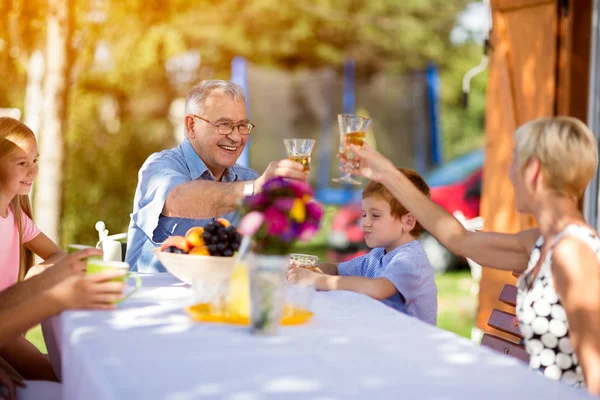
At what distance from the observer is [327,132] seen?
13.7 m

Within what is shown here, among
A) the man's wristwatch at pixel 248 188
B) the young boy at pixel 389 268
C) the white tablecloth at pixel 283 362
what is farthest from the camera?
the man's wristwatch at pixel 248 188

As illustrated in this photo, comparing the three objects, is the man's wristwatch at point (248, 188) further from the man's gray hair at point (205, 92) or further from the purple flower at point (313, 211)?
the purple flower at point (313, 211)

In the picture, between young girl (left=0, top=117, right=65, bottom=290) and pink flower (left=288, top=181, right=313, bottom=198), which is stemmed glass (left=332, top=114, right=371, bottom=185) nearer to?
pink flower (left=288, top=181, right=313, bottom=198)

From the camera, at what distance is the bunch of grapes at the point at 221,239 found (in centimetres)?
250

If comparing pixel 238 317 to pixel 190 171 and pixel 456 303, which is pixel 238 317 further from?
pixel 456 303

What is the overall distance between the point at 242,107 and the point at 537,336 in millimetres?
2073

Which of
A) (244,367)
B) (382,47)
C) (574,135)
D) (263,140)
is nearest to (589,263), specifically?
(574,135)

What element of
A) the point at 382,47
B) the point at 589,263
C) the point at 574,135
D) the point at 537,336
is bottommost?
the point at 537,336

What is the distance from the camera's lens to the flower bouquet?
6.10 feet

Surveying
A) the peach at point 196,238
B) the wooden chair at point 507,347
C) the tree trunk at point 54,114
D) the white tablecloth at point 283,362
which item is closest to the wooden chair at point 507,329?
the wooden chair at point 507,347

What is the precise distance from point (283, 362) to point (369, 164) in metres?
1.02

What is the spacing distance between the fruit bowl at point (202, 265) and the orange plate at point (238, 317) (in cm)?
24

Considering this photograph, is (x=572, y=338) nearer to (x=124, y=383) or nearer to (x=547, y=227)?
(x=547, y=227)

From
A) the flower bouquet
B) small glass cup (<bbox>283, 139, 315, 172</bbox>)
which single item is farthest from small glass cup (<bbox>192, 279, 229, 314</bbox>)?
small glass cup (<bbox>283, 139, 315, 172</bbox>)
